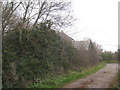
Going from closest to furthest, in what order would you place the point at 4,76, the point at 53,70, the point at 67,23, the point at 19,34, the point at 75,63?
the point at 4,76
the point at 19,34
the point at 53,70
the point at 67,23
the point at 75,63

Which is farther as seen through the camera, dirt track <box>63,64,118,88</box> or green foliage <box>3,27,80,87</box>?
dirt track <box>63,64,118,88</box>

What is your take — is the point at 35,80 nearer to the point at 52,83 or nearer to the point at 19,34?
the point at 52,83

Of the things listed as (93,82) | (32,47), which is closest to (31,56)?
(32,47)

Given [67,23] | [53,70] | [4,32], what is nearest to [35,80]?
[53,70]

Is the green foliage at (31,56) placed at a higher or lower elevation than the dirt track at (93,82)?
higher

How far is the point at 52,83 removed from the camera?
8883mm

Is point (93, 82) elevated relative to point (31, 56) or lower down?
lower down

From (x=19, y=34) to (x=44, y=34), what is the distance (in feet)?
7.26

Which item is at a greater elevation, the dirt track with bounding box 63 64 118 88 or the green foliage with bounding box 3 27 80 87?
the green foliage with bounding box 3 27 80 87

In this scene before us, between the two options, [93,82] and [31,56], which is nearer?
[31,56]

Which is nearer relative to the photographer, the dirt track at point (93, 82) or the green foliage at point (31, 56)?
the green foliage at point (31, 56)

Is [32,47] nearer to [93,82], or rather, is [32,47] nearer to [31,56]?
[31,56]

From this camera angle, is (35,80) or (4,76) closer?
(4,76)

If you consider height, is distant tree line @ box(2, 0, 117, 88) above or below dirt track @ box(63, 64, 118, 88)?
above
